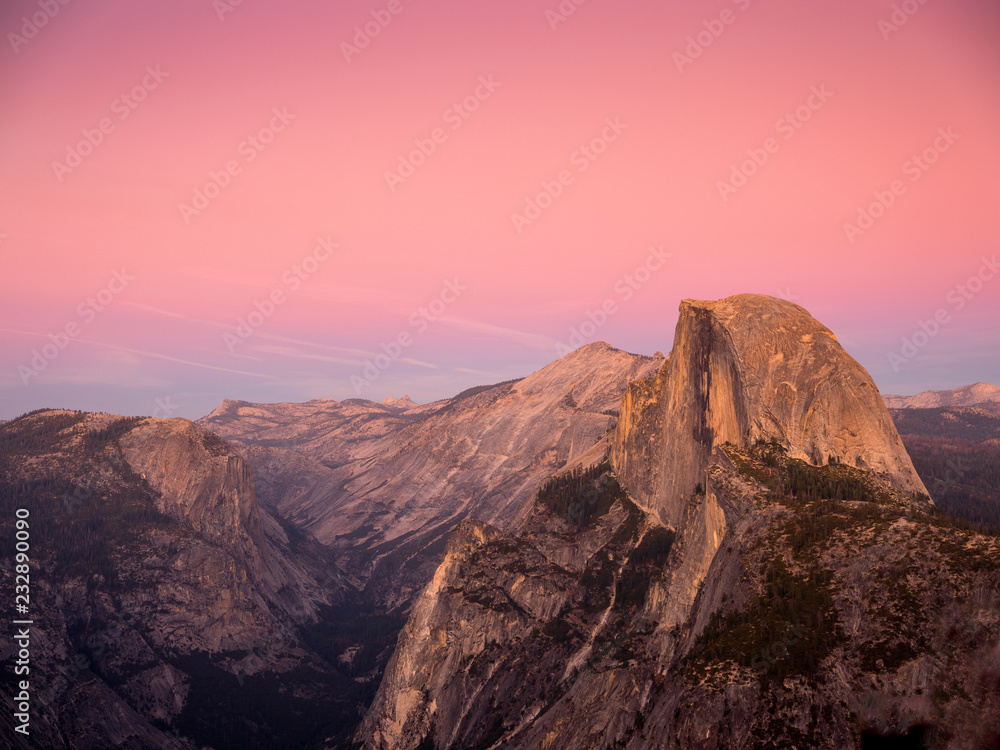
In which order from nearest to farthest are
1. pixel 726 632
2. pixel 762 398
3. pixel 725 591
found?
pixel 726 632, pixel 725 591, pixel 762 398

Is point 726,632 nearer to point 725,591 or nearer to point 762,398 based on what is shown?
point 725,591

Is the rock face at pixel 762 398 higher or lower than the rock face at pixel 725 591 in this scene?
higher

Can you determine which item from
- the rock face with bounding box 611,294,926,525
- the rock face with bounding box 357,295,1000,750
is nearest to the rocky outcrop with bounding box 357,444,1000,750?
the rock face with bounding box 357,295,1000,750

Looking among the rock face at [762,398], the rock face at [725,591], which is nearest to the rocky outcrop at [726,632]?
the rock face at [725,591]

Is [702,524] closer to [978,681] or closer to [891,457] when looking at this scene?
[891,457]

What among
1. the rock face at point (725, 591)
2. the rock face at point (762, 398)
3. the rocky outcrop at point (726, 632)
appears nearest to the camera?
the rocky outcrop at point (726, 632)

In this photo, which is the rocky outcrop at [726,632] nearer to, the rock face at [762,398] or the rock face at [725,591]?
the rock face at [725,591]

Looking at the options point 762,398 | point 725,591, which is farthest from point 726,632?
point 762,398

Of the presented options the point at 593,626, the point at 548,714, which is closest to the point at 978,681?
the point at 548,714
